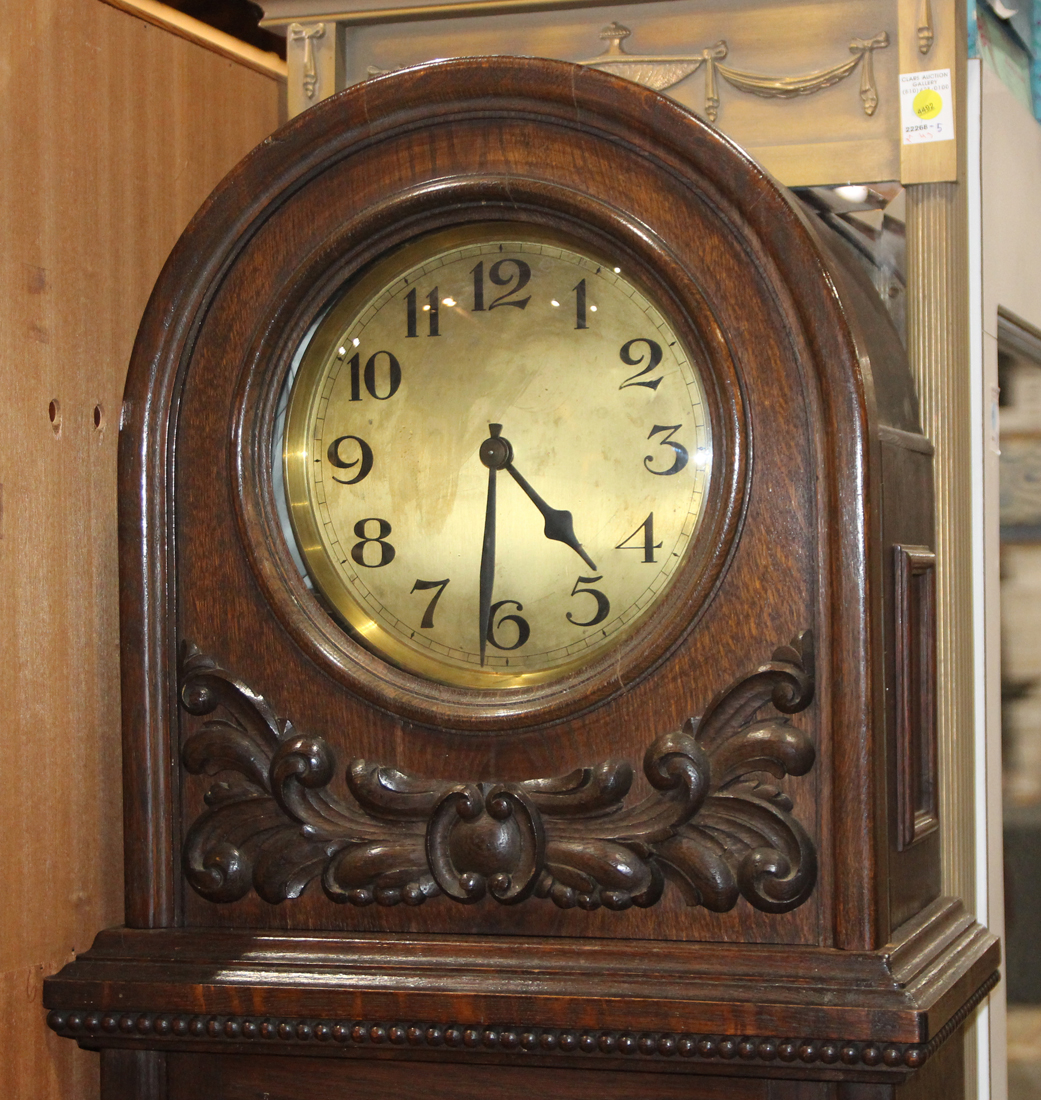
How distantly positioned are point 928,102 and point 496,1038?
961 mm

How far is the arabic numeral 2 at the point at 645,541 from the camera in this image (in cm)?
117

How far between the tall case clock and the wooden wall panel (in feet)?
0.39

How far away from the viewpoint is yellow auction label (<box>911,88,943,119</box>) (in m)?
1.45

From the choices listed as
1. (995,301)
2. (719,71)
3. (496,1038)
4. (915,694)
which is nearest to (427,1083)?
(496,1038)

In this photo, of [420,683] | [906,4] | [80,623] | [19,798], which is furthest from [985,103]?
[19,798]

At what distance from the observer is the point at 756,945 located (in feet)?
3.62

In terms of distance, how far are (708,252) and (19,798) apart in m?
0.74

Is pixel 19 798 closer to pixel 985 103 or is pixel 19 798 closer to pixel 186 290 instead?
pixel 186 290

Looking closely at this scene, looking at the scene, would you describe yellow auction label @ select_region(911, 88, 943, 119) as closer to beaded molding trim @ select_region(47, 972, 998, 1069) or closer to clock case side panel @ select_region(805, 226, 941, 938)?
clock case side panel @ select_region(805, 226, 941, 938)

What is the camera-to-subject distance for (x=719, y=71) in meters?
1.52

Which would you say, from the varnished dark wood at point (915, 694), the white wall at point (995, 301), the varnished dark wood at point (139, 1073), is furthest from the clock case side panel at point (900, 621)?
the varnished dark wood at point (139, 1073)

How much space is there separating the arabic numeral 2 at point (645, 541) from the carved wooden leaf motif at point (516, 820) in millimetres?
126

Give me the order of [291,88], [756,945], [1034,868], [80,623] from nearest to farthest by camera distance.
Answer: [756,945] < [80,623] < [291,88] < [1034,868]

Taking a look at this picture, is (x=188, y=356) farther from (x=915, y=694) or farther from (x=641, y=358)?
(x=915, y=694)
